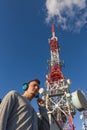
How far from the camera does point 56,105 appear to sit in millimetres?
34344

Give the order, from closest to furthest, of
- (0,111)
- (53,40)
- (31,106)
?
1. (0,111)
2. (31,106)
3. (53,40)

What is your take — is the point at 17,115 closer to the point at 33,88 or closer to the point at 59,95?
the point at 33,88

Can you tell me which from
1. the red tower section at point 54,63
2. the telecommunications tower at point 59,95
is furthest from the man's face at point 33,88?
the red tower section at point 54,63

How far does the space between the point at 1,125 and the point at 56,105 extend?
106ft

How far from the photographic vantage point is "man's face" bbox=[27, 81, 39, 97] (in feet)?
10.3

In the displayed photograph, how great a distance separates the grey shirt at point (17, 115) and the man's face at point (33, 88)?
199mm

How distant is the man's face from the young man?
0.06 metres

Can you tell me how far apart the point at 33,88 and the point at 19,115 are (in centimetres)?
51

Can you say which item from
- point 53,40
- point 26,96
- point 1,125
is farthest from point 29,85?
point 53,40

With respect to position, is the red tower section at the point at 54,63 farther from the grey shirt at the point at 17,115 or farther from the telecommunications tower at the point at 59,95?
the grey shirt at the point at 17,115

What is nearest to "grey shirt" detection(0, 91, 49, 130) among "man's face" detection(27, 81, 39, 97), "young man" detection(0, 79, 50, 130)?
"young man" detection(0, 79, 50, 130)

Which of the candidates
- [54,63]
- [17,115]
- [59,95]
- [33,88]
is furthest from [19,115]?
[54,63]

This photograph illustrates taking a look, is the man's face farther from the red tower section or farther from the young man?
the red tower section

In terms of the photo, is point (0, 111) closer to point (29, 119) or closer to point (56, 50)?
point (29, 119)
